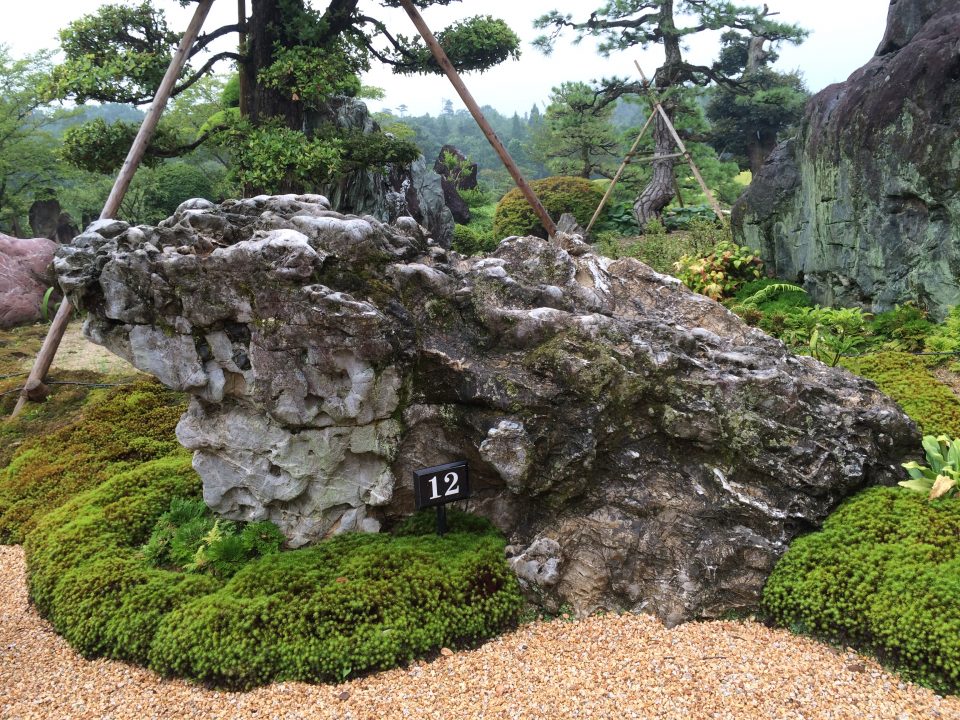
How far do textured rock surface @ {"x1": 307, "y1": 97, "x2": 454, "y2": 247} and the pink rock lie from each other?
6137 millimetres

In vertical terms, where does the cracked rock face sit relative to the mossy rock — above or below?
above

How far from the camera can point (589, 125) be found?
2409cm

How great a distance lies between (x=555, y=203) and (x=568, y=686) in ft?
54.0

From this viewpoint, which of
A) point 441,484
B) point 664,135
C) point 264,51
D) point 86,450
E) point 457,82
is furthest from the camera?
point 664,135

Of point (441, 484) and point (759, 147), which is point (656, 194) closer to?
point (759, 147)

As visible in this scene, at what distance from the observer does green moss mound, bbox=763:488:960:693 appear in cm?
379

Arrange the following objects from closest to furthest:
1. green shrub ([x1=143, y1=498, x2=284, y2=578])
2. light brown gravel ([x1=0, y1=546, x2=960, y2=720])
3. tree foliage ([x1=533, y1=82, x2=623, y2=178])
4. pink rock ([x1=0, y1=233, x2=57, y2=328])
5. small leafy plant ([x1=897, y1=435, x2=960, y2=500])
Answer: light brown gravel ([x1=0, y1=546, x2=960, y2=720]) → small leafy plant ([x1=897, y1=435, x2=960, y2=500]) → green shrub ([x1=143, y1=498, x2=284, y2=578]) → pink rock ([x1=0, y1=233, x2=57, y2=328]) → tree foliage ([x1=533, y1=82, x2=623, y2=178])

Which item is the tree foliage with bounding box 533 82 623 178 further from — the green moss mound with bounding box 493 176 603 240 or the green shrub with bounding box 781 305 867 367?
the green shrub with bounding box 781 305 867 367

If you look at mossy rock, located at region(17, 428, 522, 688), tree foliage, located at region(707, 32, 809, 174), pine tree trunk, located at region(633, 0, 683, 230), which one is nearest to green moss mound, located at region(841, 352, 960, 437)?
mossy rock, located at region(17, 428, 522, 688)

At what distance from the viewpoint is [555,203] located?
18.8 metres

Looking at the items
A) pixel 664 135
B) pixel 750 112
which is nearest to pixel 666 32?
pixel 664 135

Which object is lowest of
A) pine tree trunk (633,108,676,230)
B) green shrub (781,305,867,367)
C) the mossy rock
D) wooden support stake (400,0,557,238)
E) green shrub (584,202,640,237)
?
the mossy rock

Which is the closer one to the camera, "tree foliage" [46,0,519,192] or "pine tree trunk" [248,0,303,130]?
"tree foliage" [46,0,519,192]

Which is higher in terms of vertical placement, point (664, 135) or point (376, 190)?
point (664, 135)
